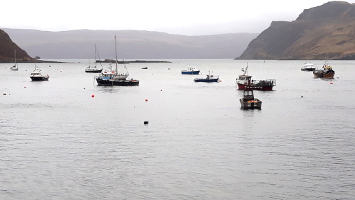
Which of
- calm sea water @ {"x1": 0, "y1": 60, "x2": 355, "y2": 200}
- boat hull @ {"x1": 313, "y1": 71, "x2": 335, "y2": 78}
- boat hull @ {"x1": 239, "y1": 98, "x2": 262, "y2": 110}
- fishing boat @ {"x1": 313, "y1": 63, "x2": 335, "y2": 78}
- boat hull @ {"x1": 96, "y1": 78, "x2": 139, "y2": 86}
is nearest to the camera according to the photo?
calm sea water @ {"x1": 0, "y1": 60, "x2": 355, "y2": 200}

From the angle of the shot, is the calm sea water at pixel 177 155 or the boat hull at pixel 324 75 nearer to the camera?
the calm sea water at pixel 177 155

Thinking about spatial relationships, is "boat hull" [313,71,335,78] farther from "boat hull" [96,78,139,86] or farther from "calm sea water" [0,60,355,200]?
"calm sea water" [0,60,355,200]

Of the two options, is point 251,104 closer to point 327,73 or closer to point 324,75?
point 327,73

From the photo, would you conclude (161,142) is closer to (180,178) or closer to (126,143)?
(126,143)

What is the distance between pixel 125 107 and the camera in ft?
273

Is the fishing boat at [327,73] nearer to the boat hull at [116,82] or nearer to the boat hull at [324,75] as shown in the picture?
the boat hull at [324,75]

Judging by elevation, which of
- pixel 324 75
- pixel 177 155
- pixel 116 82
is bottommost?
pixel 177 155

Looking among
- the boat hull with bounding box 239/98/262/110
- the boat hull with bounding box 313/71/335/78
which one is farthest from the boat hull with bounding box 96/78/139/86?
the boat hull with bounding box 313/71/335/78

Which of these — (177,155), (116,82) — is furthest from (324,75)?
(177,155)

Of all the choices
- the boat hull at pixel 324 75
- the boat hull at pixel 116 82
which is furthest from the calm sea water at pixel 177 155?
the boat hull at pixel 324 75

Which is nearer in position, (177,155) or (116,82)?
(177,155)

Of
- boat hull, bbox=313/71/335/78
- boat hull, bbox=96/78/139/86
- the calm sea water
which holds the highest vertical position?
boat hull, bbox=313/71/335/78

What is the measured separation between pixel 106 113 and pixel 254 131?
2692cm

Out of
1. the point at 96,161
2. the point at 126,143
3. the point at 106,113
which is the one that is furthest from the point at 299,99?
the point at 96,161
